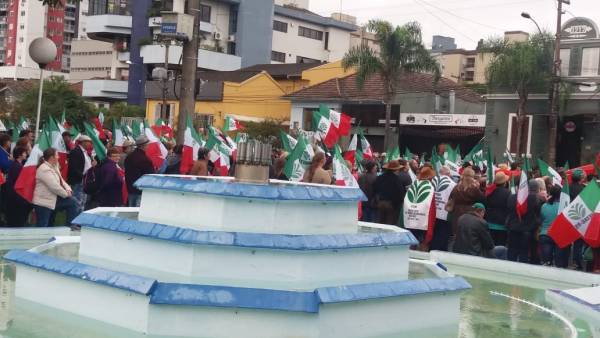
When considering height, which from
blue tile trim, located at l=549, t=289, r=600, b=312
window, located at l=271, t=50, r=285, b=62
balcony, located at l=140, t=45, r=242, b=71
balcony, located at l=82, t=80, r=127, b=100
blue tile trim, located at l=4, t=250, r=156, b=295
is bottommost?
blue tile trim, located at l=549, t=289, r=600, b=312

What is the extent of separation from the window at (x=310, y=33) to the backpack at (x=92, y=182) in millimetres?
67257

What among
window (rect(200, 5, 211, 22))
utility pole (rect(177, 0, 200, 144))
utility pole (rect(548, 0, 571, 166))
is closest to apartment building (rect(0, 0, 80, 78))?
window (rect(200, 5, 211, 22))

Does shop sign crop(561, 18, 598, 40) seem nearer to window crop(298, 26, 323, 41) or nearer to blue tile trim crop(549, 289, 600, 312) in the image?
blue tile trim crop(549, 289, 600, 312)

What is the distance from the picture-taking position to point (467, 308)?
9031mm

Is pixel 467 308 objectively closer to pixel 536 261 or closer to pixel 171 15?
pixel 536 261

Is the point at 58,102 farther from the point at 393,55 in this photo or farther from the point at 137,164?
the point at 137,164

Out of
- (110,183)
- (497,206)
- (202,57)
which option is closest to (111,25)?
(202,57)

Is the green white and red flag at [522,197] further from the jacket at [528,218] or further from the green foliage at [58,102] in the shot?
the green foliage at [58,102]

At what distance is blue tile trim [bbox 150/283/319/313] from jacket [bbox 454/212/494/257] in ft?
17.9

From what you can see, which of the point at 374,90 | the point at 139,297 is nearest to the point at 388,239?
the point at 139,297

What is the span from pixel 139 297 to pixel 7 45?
127 meters

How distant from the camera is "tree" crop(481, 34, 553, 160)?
3894 centimetres

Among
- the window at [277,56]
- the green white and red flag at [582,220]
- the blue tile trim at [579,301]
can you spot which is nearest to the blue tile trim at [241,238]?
the blue tile trim at [579,301]

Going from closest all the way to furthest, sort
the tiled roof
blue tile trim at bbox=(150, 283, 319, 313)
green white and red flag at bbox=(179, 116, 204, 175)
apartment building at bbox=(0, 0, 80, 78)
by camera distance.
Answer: blue tile trim at bbox=(150, 283, 319, 313) → green white and red flag at bbox=(179, 116, 204, 175) → the tiled roof → apartment building at bbox=(0, 0, 80, 78)
